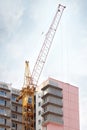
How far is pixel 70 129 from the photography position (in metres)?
168

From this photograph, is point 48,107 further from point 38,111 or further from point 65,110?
point 38,111

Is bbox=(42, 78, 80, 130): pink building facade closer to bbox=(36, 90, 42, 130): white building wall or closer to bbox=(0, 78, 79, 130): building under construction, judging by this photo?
bbox=(0, 78, 79, 130): building under construction

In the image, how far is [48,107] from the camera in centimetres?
17000

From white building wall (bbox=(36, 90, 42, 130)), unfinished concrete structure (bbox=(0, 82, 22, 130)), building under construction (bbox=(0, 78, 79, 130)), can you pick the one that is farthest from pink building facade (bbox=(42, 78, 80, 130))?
unfinished concrete structure (bbox=(0, 82, 22, 130))

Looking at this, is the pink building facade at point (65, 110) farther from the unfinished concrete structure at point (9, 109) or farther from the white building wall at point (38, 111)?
the unfinished concrete structure at point (9, 109)

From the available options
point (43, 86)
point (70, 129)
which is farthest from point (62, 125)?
point (43, 86)

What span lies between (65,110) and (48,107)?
586 cm

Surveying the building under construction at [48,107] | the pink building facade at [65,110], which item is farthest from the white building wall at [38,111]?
the pink building facade at [65,110]

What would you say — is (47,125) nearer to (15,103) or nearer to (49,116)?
(49,116)

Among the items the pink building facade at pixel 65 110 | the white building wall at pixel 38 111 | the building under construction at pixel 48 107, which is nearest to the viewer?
the pink building facade at pixel 65 110

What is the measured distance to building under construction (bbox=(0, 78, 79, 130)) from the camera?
6654 inches

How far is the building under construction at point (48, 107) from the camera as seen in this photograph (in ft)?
554

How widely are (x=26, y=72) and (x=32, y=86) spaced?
5.31 meters

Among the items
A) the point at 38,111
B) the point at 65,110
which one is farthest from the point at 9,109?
the point at 65,110
